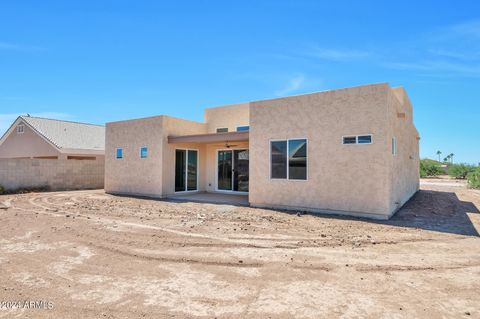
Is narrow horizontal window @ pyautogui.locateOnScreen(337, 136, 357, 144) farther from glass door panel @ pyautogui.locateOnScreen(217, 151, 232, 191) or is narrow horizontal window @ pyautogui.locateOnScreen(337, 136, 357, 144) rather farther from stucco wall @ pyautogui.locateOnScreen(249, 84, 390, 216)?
glass door panel @ pyautogui.locateOnScreen(217, 151, 232, 191)

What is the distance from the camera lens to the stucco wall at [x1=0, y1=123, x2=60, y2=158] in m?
21.5

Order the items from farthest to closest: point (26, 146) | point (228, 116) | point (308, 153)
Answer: point (26, 146) < point (228, 116) < point (308, 153)

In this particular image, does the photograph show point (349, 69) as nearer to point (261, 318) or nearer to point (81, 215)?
point (261, 318)

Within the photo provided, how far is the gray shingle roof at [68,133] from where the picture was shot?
71.2 feet

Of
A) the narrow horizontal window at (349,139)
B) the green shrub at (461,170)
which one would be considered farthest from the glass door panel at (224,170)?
the green shrub at (461,170)

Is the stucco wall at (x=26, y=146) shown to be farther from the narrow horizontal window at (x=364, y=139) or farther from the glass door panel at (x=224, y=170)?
the narrow horizontal window at (x=364, y=139)

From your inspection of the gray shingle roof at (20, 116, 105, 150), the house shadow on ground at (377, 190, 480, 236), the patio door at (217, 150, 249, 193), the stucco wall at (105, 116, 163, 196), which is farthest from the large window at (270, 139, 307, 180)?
the gray shingle roof at (20, 116, 105, 150)

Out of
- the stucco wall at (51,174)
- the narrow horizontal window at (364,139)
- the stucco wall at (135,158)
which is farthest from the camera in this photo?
the stucco wall at (51,174)

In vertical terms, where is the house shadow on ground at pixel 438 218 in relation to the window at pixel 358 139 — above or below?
below

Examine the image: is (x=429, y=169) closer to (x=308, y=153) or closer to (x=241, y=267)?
(x=308, y=153)

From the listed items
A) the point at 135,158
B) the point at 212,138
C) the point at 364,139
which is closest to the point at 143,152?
the point at 135,158

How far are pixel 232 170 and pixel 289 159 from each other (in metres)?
5.63

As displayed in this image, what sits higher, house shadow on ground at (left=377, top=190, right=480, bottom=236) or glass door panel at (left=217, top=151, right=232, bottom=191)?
glass door panel at (left=217, top=151, right=232, bottom=191)

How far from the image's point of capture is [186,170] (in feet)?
50.2
